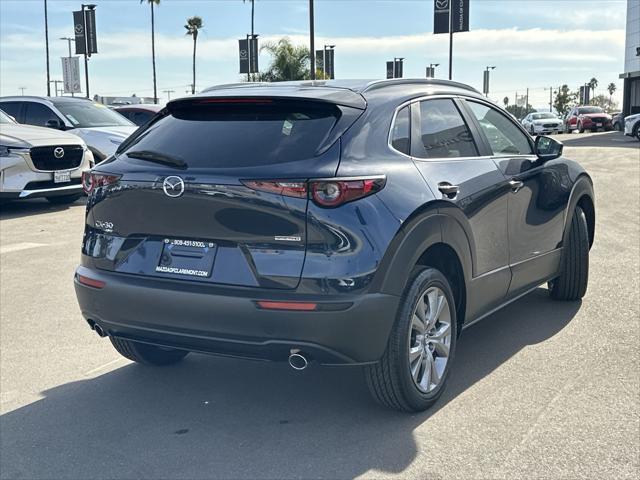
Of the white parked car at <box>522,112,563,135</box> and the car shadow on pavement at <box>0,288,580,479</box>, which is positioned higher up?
the white parked car at <box>522,112,563,135</box>

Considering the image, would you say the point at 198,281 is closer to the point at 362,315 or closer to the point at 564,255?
the point at 362,315

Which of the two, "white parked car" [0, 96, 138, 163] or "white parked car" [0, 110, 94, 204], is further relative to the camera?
"white parked car" [0, 96, 138, 163]

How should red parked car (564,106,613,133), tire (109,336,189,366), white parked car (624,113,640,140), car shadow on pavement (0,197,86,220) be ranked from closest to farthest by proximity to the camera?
tire (109,336,189,366)
car shadow on pavement (0,197,86,220)
white parked car (624,113,640,140)
red parked car (564,106,613,133)

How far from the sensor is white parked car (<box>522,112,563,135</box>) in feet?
159

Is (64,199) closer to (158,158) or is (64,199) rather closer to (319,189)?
(158,158)

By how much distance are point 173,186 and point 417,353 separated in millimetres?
1514

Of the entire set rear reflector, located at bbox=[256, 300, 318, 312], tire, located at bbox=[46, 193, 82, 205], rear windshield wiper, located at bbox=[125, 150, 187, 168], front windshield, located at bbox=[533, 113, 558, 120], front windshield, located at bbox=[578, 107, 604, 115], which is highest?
front windshield, located at bbox=[578, 107, 604, 115]

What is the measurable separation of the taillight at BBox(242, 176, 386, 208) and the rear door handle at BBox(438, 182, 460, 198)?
2.47 ft

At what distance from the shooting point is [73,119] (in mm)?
15227

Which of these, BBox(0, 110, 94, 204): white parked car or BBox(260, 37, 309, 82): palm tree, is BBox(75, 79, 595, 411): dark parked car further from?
BBox(260, 37, 309, 82): palm tree

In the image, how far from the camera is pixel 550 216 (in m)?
5.55

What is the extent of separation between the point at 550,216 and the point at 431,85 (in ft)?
4.90

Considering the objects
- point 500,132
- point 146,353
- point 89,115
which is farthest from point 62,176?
point 500,132

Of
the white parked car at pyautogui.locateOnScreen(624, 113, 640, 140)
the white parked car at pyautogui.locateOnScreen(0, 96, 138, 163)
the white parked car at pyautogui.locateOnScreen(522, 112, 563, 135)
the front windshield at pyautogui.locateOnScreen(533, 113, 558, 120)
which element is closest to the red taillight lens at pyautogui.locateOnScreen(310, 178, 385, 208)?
the white parked car at pyautogui.locateOnScreen(0, 96, 138, 163)
